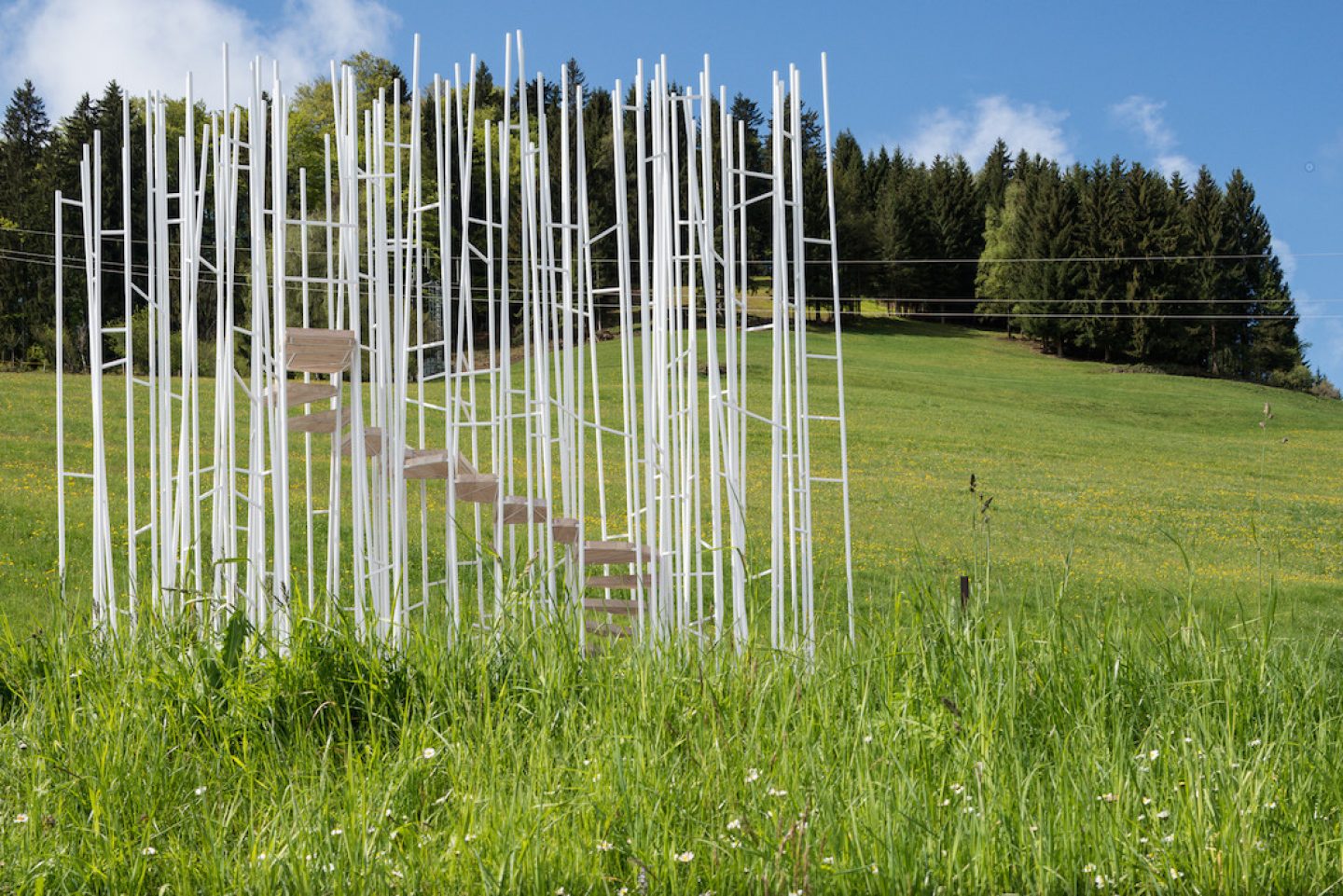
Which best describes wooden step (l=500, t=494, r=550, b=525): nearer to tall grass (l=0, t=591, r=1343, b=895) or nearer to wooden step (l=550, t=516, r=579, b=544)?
wooden step (l=550, t=516, r=579, b=544)

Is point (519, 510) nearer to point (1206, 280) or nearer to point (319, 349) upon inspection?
point (319, 349)

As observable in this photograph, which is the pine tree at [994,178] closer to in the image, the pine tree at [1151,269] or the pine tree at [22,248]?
the pine tree at [1151,269]

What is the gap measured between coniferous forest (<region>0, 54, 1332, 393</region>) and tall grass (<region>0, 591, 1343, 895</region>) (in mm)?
26434

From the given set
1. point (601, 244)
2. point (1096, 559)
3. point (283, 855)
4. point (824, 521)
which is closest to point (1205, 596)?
point (1096, 559)

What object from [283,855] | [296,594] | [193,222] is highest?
[193,222]

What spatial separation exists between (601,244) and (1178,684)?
30477 mm

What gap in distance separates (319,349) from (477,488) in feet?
2.68

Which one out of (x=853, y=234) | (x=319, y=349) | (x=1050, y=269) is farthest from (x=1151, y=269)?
(x=319, y=349)

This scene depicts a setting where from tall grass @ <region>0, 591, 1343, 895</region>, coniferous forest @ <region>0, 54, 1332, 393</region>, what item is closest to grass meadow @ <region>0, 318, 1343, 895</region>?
tall grass @ <region>0, 591, 1343, 895</region>

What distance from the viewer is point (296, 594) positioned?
9.70 ft

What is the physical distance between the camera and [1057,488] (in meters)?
14.7

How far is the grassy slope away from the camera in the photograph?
802 centimetres

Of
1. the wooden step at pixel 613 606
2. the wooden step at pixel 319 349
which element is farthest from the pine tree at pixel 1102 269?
the wooden step at pixel 319 349

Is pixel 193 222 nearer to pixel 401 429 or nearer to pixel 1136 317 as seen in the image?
pixel 401 429
